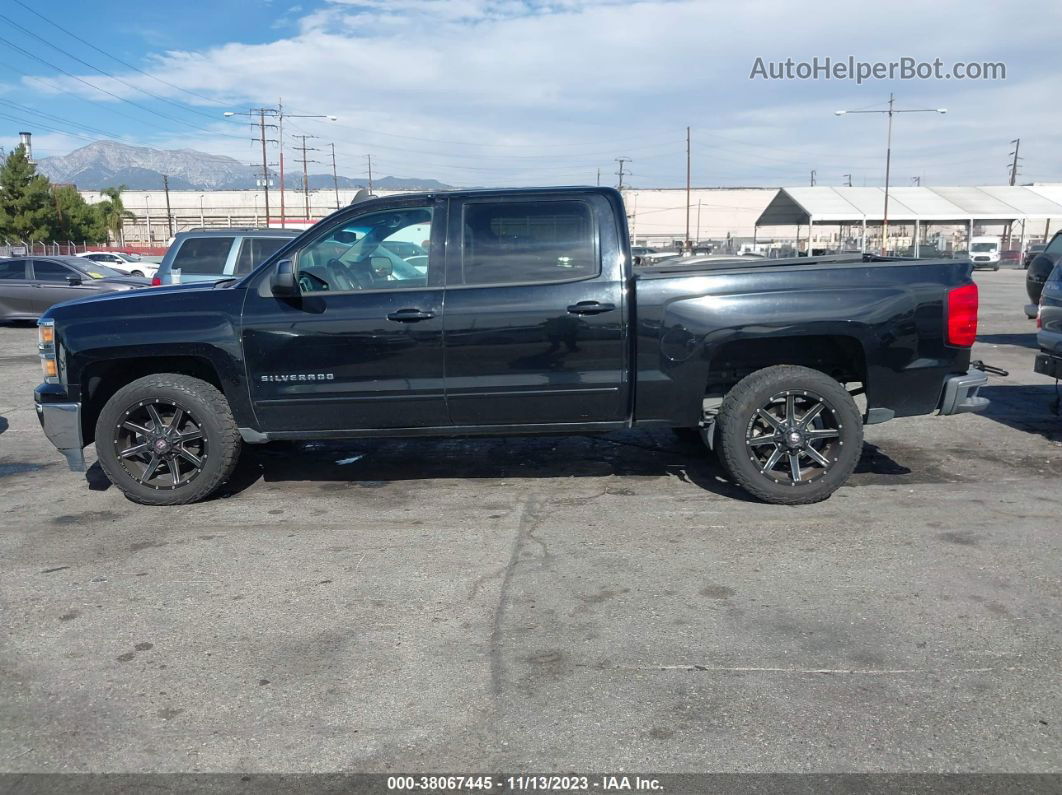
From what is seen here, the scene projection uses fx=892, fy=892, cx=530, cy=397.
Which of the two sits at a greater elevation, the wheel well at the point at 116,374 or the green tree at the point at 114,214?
the green tree at the point at 114,214

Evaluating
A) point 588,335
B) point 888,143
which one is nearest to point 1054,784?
point 588,335

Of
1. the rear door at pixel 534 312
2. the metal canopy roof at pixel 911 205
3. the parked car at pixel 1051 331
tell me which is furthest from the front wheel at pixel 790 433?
the metal canopy roof at pixel 911 205

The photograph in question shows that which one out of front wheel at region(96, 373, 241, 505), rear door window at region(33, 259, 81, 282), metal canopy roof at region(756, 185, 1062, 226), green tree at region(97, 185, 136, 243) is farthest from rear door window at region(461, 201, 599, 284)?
green tree at region(97, 185, 136, 243)

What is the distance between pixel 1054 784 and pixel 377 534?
352cm

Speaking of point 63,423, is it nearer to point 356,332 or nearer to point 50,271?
point 356,332

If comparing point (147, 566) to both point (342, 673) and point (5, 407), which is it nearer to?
point (342, 673)

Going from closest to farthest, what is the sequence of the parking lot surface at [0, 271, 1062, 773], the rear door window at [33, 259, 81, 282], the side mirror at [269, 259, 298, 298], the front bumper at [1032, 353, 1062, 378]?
1. the parking lot surface at [0, 271, 1062, 773]
2. the side mirror at [269, 259, 298, 298]
3. the front bumper at [1032, 353, 1062, 378]
4. the rear door window at [33, 259, 81, 282]

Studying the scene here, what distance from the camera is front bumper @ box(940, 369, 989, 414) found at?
5465mm

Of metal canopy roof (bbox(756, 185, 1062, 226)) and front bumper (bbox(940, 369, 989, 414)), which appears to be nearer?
front bumper (bbox(940, 369, 989, 414))

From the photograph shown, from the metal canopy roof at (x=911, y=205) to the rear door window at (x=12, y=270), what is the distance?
30.9 meters

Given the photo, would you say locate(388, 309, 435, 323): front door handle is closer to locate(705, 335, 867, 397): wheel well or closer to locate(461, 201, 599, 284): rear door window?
locate(461, 201, 599, 284): rear door window

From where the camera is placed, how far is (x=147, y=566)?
15.6ft

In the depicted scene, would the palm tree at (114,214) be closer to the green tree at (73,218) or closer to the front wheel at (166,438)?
the green tree at (73,218)

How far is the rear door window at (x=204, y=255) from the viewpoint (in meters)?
12.2
